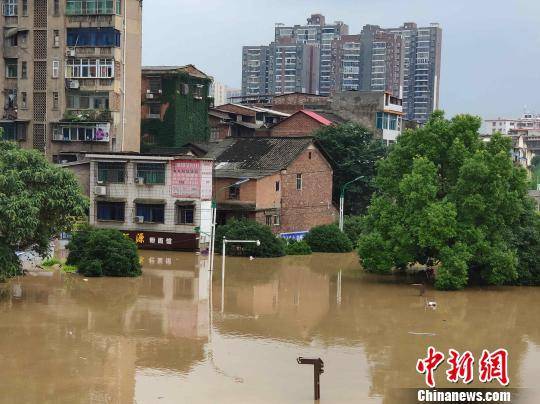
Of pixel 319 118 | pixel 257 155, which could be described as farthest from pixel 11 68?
pixel 319 118

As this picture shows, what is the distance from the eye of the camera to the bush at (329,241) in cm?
3672

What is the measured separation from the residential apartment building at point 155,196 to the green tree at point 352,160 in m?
11.6

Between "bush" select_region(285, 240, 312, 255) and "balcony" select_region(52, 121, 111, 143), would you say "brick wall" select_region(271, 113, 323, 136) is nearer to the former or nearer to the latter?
"balcony" select_region(52, 121, 111, 143)

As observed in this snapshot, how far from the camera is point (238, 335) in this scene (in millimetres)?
19547

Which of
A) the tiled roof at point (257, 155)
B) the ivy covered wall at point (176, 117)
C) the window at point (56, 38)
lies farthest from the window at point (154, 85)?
the window at point (56, 38)

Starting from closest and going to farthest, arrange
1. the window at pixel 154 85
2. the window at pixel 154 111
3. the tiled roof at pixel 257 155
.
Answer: the tiled roof at pixel 257 155, the window at pixel 154 85, the window at pixel 154 111

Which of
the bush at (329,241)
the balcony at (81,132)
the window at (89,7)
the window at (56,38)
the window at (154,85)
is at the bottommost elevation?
the bush at (329,241)

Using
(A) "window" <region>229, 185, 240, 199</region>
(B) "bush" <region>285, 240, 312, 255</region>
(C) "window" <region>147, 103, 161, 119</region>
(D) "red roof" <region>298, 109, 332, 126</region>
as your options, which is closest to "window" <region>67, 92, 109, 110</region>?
(C) "window" <region>147, 103, 161, 119</region>

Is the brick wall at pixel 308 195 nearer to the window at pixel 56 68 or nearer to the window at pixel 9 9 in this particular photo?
the window at pixel 56 68

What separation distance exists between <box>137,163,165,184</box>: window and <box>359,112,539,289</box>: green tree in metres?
9.88

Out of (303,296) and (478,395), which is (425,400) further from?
(303,296)

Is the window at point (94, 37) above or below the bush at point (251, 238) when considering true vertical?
above

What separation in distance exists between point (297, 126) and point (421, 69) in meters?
53.9

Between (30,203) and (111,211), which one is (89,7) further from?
(30,203)
